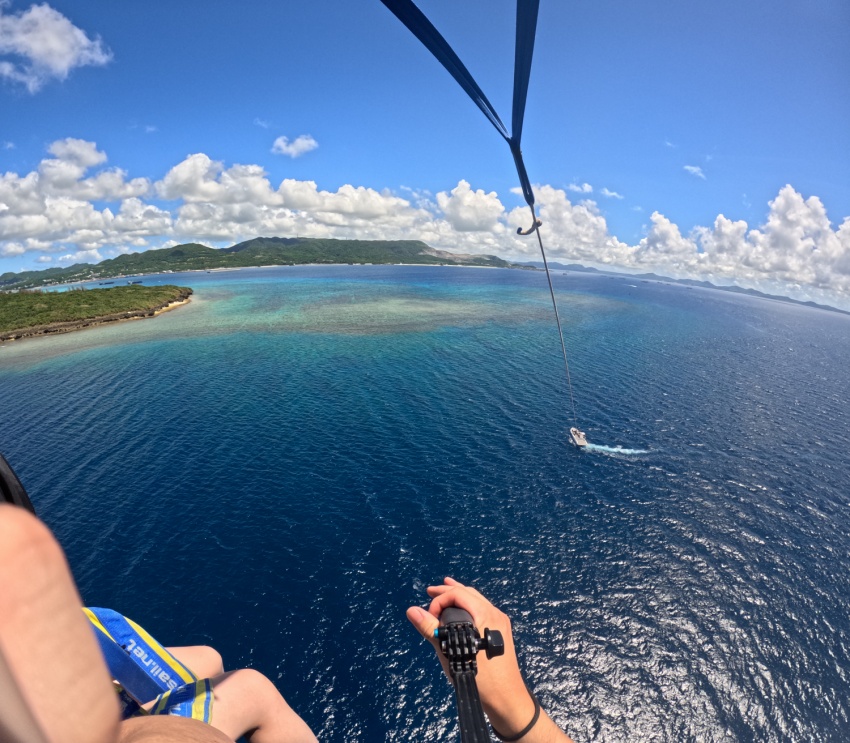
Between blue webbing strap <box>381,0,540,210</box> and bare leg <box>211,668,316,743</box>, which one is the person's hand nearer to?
bare leg <box>211,668,316,743</box>

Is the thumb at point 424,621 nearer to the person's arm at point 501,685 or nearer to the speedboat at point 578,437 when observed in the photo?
the person's arm at point 501,685

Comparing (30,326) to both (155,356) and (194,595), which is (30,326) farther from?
(194,595)

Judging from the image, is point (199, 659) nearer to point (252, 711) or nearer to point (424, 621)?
point (252, 711)

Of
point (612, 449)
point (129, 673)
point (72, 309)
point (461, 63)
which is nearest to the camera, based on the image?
point (129, 673)

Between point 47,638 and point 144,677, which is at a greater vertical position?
point 47,638

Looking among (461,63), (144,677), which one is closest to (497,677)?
(144,677)

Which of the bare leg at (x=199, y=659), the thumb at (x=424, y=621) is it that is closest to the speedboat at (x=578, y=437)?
the bare leg at (x=199, y=659)

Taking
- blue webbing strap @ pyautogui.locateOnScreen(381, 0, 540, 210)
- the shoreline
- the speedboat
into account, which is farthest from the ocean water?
the shoreline
